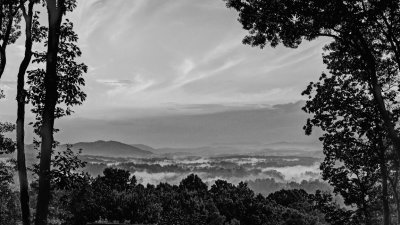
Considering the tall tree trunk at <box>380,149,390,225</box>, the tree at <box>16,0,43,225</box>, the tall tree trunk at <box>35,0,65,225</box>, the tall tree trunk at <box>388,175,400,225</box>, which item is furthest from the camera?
the tall tree trunk at <box>388,175,400,225</box>

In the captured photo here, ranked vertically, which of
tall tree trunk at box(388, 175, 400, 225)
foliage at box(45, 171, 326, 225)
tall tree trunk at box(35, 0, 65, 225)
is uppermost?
tall tree trunk at box(35, 0, 65, 225)

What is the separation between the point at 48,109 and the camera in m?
14.7

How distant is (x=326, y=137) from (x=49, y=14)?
597 inches

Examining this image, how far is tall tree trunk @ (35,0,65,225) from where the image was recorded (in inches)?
561

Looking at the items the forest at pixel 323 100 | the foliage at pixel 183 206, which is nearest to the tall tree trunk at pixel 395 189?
the forest at pixel 323 100

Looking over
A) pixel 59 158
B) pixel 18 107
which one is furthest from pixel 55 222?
pixel 59 158

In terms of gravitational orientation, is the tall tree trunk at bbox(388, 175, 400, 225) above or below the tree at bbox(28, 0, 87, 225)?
below

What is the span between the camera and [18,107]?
17.9 m

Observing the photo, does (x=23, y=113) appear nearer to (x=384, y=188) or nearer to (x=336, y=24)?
(x=336, y=24)

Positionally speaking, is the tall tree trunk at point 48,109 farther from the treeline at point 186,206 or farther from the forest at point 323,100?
the treeline at point 186,206

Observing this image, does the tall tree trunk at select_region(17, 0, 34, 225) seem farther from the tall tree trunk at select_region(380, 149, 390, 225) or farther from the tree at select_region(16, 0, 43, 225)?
the tall tree trunk at select_region(380, 149, 390, 225)

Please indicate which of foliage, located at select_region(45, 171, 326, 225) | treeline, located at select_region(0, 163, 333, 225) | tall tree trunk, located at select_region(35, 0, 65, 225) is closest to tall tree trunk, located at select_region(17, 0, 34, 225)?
tall tree trunk, located at select_region(35, 0, 65, 225)

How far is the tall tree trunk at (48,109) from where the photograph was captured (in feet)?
46.8

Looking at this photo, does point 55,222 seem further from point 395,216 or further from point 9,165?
point 395,216
